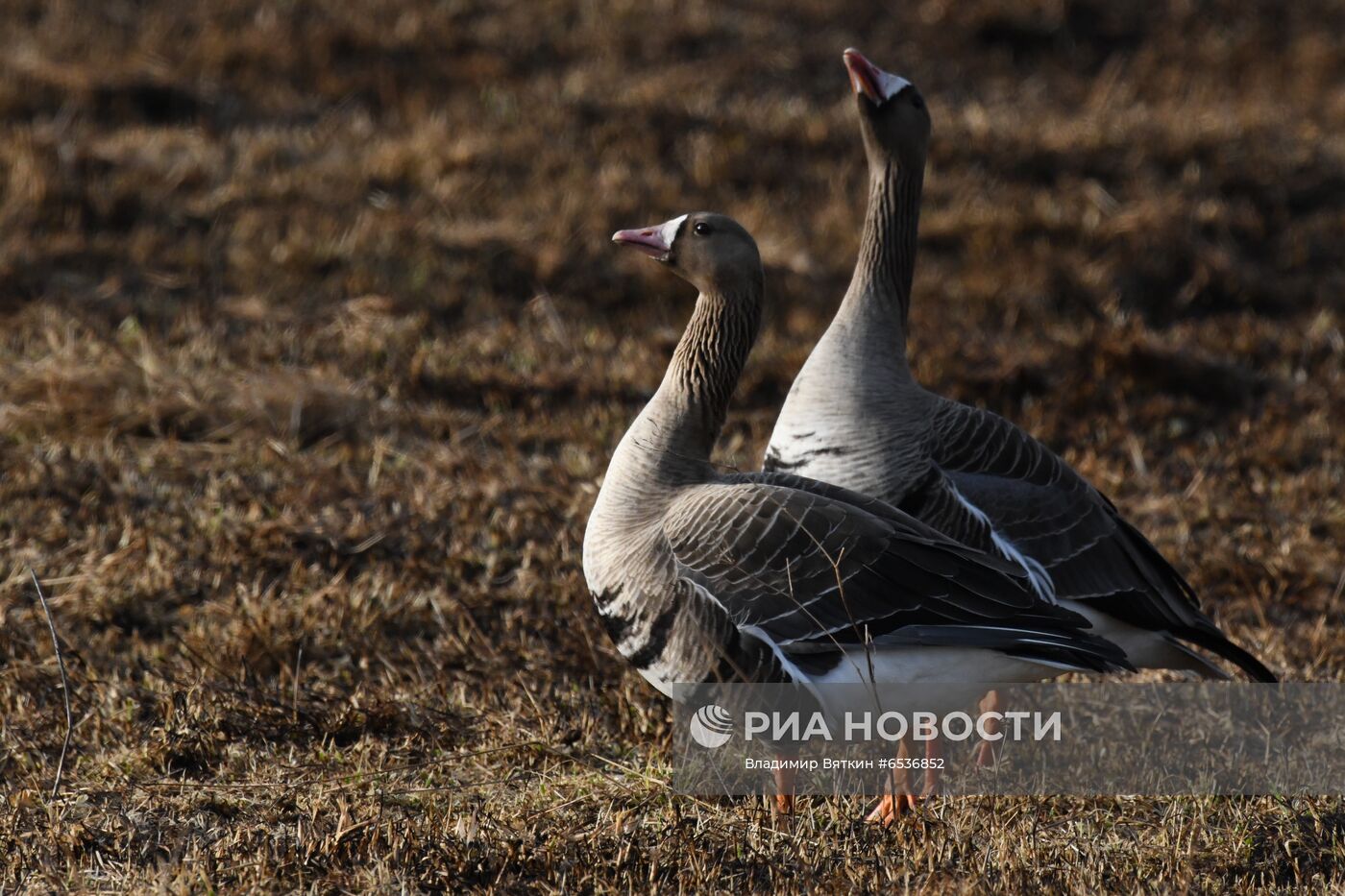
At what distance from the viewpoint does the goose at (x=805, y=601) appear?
4.24 meters

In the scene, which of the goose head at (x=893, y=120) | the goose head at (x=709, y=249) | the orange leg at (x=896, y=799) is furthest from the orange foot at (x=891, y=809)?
the goose head at (x=893, y=120)

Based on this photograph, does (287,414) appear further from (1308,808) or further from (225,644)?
(1308,808)

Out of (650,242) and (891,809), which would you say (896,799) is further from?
(650,242)

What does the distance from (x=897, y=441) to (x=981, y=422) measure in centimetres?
36

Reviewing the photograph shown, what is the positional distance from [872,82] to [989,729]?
2.44 m

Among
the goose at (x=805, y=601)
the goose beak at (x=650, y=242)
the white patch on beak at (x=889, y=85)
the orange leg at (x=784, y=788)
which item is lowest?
the orange leg at (x=784, y=788)

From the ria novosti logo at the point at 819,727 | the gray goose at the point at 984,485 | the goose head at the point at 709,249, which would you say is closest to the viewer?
the ria novosti logo at the point at 819,727

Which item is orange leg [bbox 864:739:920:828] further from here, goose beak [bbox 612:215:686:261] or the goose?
goose beak [bbox 612:215:686:261]

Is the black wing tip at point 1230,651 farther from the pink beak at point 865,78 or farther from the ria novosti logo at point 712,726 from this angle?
the pink beak at point 865,78

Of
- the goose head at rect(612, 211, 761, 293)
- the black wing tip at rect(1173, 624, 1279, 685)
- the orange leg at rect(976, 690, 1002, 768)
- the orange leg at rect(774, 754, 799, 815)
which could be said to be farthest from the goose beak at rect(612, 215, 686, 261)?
the black wing tip at rect(1173, 624, 1279, 685)

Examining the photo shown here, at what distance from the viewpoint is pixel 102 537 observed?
244 inches

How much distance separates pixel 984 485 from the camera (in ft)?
17.0

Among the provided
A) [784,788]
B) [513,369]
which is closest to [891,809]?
[784,788]

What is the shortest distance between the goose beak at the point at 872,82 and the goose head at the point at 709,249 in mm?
1167
